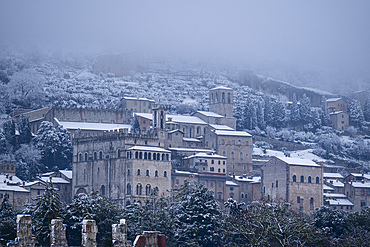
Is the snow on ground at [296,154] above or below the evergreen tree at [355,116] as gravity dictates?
below

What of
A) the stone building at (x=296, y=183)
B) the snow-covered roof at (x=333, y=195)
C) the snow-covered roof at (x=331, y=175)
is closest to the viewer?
the stone building at (x=296, y=183)

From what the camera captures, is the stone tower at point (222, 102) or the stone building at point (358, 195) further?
the stone tower at point (222, 102)

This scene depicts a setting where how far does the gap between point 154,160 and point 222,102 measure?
35.8 meters

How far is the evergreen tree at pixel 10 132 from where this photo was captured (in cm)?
9962

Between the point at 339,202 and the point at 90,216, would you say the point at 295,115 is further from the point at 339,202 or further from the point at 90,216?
the point at 90,216

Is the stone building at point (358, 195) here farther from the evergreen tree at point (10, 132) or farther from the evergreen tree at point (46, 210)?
the evergreen tree at point (46, 210)

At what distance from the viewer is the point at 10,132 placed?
328 ft

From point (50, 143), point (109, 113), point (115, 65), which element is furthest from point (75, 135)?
point (115, 65)

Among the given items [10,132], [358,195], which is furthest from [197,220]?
[10,132]

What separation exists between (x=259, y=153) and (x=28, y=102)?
37051 mm

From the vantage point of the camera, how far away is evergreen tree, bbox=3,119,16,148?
99.6 meters

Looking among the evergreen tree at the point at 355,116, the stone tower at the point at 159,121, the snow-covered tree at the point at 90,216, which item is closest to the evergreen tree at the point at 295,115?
the evergreen tree at the point at 355,116

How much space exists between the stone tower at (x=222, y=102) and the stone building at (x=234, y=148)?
15037 millimetres

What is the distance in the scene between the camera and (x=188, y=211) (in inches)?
2486
